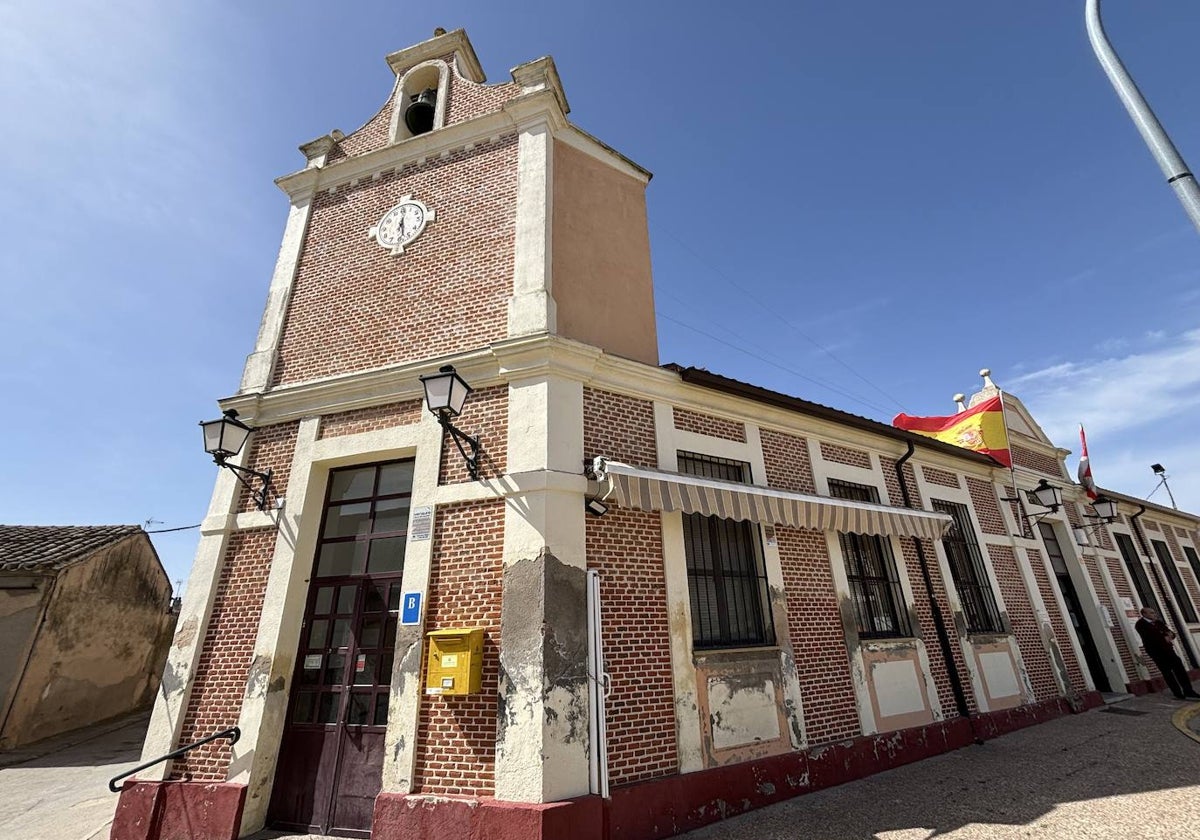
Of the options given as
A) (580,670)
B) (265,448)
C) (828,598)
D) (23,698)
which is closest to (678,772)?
(580,670)

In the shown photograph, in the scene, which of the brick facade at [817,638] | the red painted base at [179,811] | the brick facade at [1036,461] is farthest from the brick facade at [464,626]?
the brick facade at [1036,461]

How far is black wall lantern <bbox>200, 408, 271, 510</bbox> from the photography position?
264 inches

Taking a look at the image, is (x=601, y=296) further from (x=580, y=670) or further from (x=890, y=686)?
(x=890, y=686)

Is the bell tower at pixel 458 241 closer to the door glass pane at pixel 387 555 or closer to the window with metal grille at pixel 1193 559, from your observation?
the door glass pane at pixel 387 555

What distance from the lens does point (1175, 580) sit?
1653 cm

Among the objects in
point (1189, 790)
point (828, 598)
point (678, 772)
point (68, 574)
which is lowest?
point (1189, 790)

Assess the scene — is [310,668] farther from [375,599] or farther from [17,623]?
[17,623]

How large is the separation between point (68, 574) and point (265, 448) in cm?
852

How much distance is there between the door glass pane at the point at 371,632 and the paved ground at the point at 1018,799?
3857mm

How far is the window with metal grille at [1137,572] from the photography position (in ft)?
47.3

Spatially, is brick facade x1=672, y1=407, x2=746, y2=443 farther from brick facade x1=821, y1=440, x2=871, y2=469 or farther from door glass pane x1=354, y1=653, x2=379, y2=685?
door glass pane x1=354, y1=653, x2=379, y2=685

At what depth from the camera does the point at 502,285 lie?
7.22 m

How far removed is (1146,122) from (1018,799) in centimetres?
633

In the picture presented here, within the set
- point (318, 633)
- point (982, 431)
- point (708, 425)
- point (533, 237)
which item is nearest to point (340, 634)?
point (318, 633)
